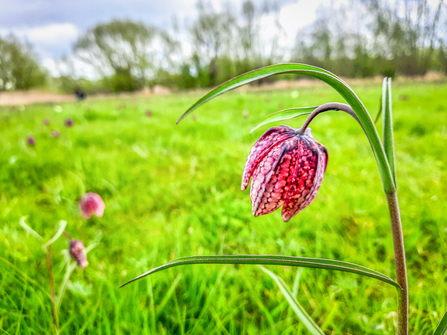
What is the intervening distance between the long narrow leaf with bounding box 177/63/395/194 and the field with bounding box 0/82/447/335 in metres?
0.45

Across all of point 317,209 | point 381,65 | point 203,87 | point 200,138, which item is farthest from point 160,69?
point 317,209

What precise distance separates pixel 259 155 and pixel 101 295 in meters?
0.62

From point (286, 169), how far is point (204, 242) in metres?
0.68

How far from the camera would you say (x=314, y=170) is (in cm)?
48

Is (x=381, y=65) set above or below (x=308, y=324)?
above

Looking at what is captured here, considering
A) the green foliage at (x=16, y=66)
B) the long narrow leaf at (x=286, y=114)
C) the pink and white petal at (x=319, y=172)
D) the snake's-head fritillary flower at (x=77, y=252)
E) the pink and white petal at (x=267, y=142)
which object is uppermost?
the green foliage at (x=16, y=66)

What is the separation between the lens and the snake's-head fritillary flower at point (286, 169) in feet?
1.57

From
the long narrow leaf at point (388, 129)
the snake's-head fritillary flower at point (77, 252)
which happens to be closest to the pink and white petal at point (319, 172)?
the long narrow leaf at point (388, 129)

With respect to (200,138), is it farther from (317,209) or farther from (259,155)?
(259,155)

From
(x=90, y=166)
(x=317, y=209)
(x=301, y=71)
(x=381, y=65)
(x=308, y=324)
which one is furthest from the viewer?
(x=381, y=65)

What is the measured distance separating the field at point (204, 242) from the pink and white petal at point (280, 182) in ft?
1.04

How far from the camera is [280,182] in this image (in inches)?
19.2

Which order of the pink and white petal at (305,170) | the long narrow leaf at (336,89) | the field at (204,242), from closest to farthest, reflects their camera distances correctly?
the long narrow leaf at (336,89) < the pink and white petal at (305,170) < the field at (204,242)

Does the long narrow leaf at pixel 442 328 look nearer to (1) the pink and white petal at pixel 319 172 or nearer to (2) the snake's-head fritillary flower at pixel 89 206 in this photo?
(1) the pink and white petal at pixel 319 172
